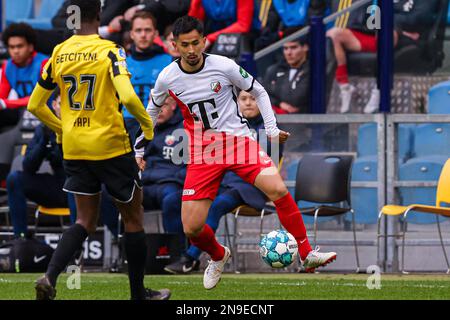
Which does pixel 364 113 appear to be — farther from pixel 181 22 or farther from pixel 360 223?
pixel 181 22

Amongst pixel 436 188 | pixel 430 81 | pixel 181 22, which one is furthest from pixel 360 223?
pixel 181 22

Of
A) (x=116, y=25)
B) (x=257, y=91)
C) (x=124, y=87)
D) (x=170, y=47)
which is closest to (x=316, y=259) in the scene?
(x=257, y=91)

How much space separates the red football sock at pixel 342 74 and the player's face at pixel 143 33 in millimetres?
2054

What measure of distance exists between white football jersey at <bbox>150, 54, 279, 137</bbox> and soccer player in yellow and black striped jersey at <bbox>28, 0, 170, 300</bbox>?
1.00 metres

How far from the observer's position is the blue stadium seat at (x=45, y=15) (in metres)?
15.9

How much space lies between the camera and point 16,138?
1390 cm

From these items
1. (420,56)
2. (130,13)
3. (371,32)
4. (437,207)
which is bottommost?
(437,207)

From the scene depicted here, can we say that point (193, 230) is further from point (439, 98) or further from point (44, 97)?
point (439, 98)

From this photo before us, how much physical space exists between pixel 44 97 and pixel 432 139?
5019mm

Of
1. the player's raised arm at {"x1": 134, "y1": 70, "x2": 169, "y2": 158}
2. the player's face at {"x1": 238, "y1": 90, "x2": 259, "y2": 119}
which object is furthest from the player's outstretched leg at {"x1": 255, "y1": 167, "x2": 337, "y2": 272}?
the player's face at {"x1": 238, "y1": 90, "x2": 259, "y2": 119}

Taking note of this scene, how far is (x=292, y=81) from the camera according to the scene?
1307cm

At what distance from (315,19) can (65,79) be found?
5051 mm

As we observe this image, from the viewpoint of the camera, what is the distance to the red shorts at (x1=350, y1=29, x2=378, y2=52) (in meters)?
12.8

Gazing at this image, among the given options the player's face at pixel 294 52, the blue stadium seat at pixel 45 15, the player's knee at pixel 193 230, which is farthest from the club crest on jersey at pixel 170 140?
the blue stadium seat at pixel 45 15
